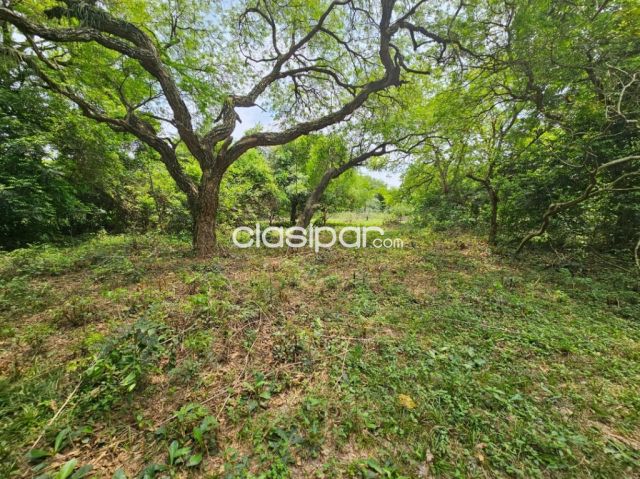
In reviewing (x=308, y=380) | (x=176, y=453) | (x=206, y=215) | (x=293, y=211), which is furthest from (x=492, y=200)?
(x=293, y=211)

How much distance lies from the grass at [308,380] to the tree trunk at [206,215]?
1.33m

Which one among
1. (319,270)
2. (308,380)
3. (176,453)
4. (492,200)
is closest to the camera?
(176,453)

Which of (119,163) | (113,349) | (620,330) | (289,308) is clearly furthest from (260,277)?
(119,163)

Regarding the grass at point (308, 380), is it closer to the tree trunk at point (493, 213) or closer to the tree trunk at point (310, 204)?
the tree trunk at point (493, 213)

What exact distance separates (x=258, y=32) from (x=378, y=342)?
6997mm

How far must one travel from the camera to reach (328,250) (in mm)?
6492

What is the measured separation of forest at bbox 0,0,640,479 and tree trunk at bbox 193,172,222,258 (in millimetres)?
54

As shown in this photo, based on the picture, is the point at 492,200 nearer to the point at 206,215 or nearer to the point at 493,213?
the point at 493,213

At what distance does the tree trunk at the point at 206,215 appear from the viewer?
4.78 meters

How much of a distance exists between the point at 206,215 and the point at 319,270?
8.75ft

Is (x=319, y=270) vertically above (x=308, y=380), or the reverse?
(x=319, y=270)

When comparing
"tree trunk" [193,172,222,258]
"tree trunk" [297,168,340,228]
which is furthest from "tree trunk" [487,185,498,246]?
"tree trunk" [193,172,222,258]

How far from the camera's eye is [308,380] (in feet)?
6.39

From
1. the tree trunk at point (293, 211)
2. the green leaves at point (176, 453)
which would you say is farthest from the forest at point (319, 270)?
the tree trunk at point (293, 211)
